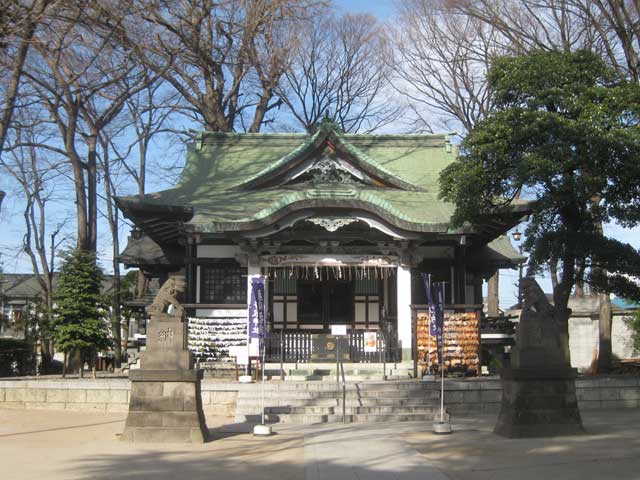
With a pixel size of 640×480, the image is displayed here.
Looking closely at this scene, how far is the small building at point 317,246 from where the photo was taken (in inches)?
740

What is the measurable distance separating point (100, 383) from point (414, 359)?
7367mm

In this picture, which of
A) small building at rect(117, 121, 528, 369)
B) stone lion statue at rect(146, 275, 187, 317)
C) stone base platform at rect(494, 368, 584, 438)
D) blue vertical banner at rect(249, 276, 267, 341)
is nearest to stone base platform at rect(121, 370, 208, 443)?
stone lion statue at rect(146, 275, 187, 317)

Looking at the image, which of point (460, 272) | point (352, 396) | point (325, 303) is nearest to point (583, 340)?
point (460, 272)

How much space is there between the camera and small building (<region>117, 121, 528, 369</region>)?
18797 mm

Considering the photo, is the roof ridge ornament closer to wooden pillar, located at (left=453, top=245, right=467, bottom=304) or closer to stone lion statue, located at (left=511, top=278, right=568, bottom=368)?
wooden pillar, located at (left=453, top=245, right=467, bottom=304)

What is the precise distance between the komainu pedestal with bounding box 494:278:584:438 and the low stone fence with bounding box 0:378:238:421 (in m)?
5.96

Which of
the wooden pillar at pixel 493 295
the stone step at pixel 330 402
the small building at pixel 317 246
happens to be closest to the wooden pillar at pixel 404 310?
the small building at pixel 317 246

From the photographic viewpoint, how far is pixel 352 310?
22.0m

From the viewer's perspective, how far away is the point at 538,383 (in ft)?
37.3

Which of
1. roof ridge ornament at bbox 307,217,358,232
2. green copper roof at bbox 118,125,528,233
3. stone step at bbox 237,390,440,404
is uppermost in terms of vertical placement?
green copper roof at bbox 118,125,528,233

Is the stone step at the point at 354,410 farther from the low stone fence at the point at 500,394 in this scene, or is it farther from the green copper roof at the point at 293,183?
the green copper roof at the point at 293,183

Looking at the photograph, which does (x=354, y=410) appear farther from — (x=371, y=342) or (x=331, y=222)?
(x=331, y=222)

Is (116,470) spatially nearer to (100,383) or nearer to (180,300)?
(180,300)

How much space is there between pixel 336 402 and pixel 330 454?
15.1 ft
